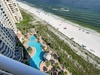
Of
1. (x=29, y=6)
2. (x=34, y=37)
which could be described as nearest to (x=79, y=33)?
(x=34, y=37)

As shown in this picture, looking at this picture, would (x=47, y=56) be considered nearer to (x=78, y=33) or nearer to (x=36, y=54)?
(x=36, y=54)

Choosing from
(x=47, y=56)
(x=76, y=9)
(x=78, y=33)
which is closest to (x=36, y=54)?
(x=47, y=56)

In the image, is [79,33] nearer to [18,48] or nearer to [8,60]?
[18,48]

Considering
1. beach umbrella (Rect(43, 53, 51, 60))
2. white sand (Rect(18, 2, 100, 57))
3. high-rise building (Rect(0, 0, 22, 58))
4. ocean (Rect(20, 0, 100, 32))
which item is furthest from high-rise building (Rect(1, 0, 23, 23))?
ocean (Rect(20, 0, 100, 32))

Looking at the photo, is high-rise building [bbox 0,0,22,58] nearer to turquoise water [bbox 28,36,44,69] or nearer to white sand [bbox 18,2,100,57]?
turquoise water [bbox 28,36,44,69]

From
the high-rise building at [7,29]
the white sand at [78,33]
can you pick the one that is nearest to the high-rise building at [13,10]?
the high-rise building at [7,29]

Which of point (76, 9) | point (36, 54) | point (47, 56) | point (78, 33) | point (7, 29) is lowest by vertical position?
point (36, 54)

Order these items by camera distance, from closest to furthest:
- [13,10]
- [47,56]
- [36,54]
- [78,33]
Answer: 1. [47,56]
2. [36,54]
3. [13,10]
4. [78,33]
